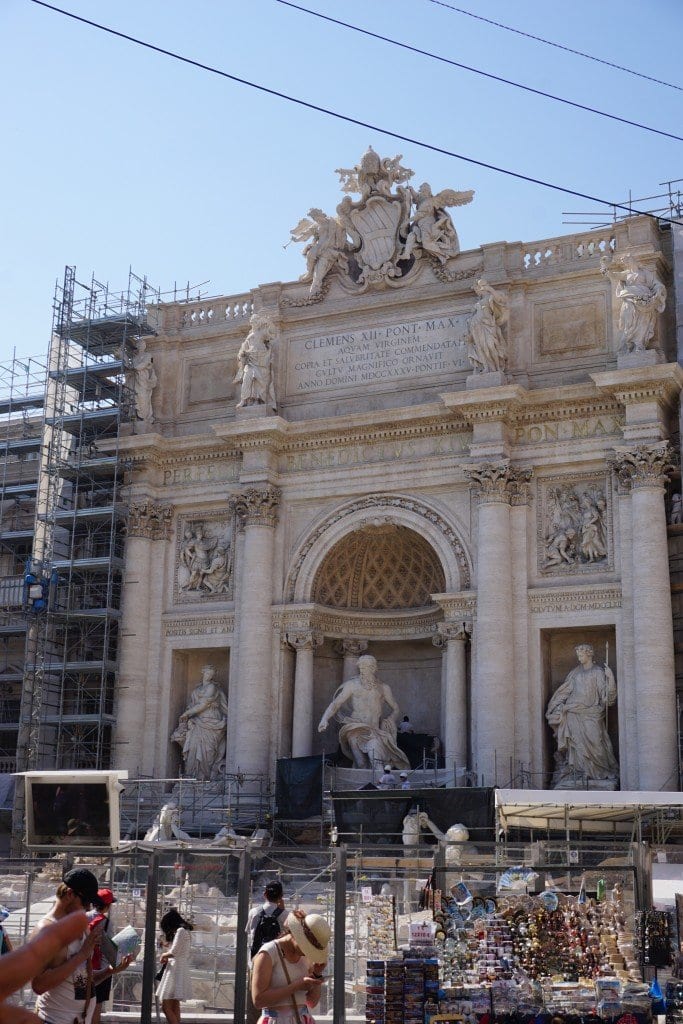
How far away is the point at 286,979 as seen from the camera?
10.4 m

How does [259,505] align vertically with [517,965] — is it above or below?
above

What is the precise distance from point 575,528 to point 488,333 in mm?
5340

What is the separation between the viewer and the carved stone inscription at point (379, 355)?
111ft

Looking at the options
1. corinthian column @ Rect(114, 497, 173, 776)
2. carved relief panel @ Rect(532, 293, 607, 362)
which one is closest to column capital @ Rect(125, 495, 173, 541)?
corinthian column @ Rect(114, 497, 173, 776)

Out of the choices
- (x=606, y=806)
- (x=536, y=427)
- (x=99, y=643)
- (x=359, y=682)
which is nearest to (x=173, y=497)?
(x=99, y=643)

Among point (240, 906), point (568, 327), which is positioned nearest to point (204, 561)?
point (568, 327)

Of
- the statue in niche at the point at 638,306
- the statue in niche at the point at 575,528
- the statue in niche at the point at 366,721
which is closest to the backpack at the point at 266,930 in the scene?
the statue in niche at the point at 366,721

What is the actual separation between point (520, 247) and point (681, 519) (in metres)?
8.34

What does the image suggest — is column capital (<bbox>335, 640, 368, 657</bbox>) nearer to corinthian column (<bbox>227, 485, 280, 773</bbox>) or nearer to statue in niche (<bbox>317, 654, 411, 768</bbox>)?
statue in niche (<bbox>317, 654, 411, 768</bbox>)

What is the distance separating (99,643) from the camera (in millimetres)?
36156

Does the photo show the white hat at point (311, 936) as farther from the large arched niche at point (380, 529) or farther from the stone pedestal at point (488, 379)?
the stone pedestal at point (488, 379)

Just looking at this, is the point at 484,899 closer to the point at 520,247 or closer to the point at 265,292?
the point at 520,247

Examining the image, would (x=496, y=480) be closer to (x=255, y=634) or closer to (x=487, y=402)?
(x=487, y=402)

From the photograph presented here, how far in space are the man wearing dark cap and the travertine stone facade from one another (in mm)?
19704
